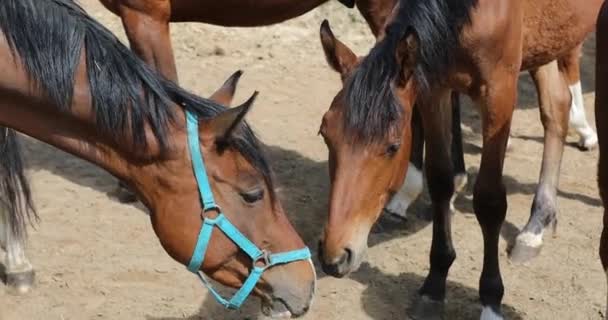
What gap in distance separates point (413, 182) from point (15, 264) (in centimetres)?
198

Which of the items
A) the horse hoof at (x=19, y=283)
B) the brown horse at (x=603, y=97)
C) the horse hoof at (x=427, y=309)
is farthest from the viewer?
the horse hoof at (x=19, y=283)

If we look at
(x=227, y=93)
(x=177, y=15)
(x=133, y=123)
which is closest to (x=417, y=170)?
(x=177, y=15)

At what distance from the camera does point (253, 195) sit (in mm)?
3039

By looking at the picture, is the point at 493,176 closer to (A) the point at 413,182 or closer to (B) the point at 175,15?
(A) the point at 413,182

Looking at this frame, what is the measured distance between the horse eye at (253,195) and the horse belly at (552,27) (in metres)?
1.71

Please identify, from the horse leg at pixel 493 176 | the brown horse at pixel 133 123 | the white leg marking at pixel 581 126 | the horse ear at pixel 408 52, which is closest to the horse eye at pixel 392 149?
the horse ear at pixel 408 52

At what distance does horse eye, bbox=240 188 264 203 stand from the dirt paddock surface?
4.46 feet

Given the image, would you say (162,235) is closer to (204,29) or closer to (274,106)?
(274,106)

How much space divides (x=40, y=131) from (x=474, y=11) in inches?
67.6

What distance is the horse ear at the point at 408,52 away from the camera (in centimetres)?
358

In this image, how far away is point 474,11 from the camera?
12.7 feet

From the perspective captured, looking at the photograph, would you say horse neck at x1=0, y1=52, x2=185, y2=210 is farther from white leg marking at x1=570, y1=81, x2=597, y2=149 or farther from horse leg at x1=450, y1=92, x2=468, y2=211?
white leg marking at x1=570, y1=81, x2=597, y2=149

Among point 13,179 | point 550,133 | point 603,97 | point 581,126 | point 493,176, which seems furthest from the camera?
point 581,126

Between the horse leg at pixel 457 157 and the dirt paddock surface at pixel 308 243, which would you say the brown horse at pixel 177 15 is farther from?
the dirt paddock surface at pixel 308 243
